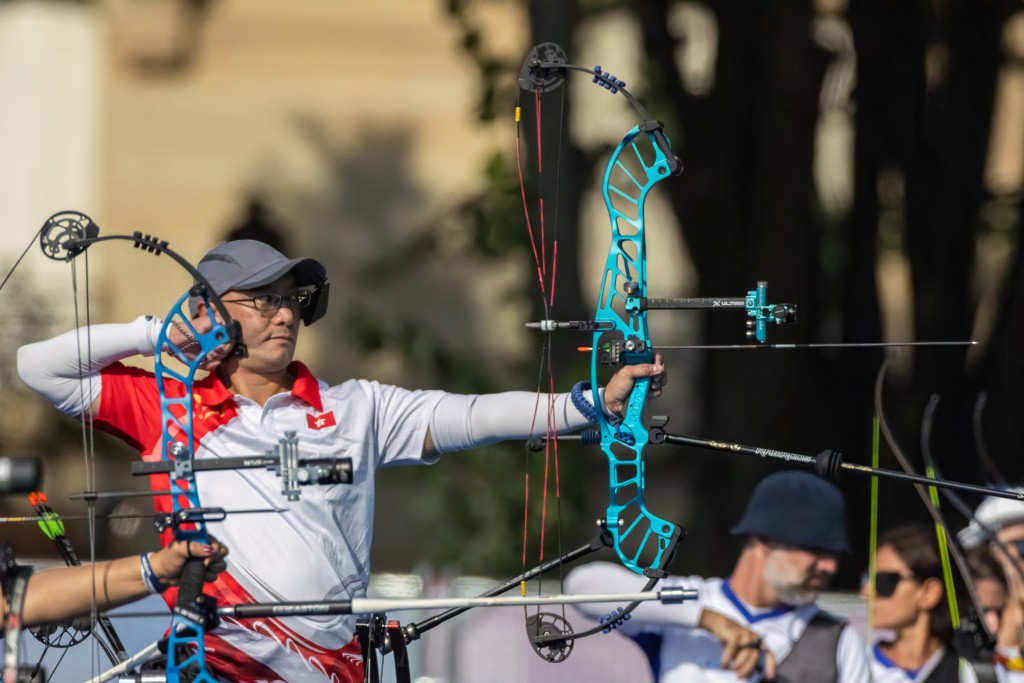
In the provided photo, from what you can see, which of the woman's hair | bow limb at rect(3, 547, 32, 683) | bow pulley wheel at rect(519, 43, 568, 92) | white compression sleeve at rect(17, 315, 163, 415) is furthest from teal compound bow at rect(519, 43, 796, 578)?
the woman's hair

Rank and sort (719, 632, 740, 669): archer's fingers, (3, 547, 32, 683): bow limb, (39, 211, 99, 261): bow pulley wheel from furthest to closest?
(719, 632, 740, 669): archer's fingers, (39, 211, 99, 261): bow pulley wheel, (3, 547, 32, 683): bow limb

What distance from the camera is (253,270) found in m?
3.32

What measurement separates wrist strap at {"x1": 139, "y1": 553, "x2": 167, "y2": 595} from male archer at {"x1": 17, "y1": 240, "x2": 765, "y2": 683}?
0.89 ft

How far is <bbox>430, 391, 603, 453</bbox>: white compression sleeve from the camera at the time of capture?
11.2ft

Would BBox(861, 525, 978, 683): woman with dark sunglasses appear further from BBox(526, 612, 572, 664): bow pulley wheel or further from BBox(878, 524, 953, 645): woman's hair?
BBox(526, 612, 572, 664): bow pulley wheel

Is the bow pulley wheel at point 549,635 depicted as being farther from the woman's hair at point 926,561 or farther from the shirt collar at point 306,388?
the woman's hair at point 926,561

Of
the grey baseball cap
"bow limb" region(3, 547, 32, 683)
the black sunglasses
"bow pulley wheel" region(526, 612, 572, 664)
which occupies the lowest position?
the black sunglasses

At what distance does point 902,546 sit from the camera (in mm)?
4910

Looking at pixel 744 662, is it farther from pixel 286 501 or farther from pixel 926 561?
pixel 286 501

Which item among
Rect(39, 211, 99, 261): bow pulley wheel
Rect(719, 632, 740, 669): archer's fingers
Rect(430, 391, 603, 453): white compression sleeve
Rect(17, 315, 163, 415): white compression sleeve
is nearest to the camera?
Rect(39, 211, 99, 261): bow pulley wheel

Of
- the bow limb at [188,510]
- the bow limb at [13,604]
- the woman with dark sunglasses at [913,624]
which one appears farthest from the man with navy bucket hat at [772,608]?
the bow limb at [13,604]

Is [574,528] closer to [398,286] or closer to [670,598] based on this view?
[398,286]

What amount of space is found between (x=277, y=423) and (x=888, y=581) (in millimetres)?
2189

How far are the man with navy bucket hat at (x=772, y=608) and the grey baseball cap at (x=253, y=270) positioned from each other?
1.37 meters
